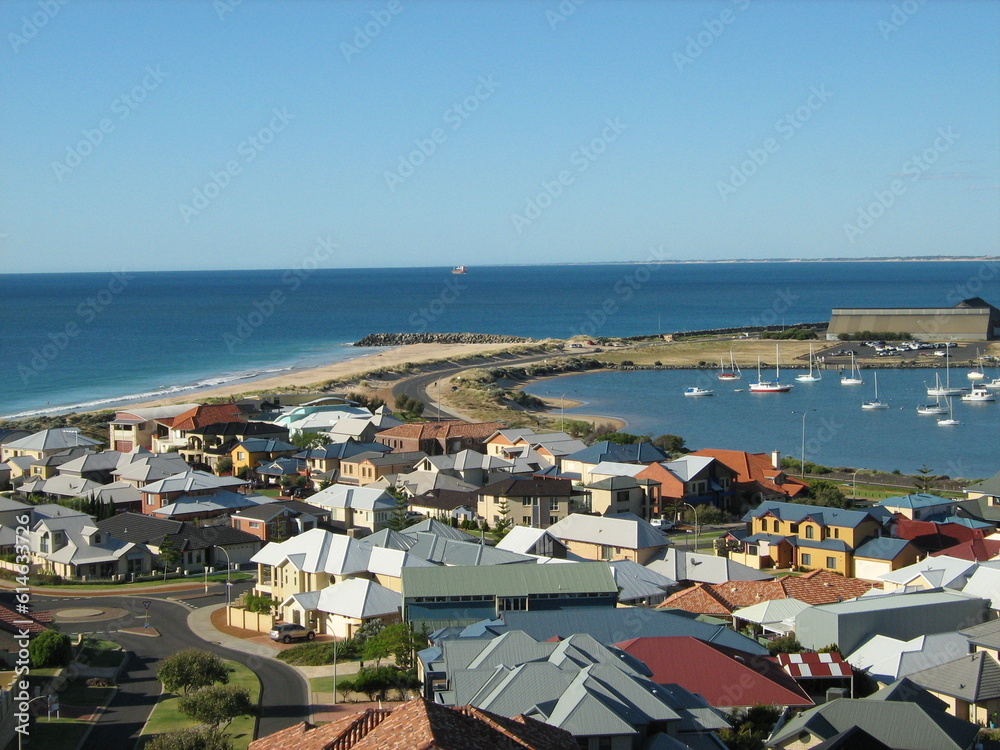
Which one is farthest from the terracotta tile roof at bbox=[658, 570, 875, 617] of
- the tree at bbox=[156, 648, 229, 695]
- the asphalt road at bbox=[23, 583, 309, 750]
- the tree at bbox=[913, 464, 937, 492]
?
the tree at bbox=[913, 464, 937, 492]

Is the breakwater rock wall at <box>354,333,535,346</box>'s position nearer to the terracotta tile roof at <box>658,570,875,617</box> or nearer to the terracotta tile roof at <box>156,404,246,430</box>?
the terracotta tile roof at <box>156,404,246,430</box>

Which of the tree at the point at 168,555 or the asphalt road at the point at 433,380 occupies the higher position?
the asphalt road at the point at 433,380

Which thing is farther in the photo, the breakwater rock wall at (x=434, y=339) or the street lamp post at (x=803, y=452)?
the breakwater rock wall at (x=434, y=339)

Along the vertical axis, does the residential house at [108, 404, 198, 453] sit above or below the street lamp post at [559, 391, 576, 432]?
above

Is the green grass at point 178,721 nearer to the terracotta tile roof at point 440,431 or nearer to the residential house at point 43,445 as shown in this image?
the terracotta tile roof at point 440,431

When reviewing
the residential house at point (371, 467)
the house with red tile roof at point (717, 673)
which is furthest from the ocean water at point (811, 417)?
the house with red tile roof at point (717, 673)

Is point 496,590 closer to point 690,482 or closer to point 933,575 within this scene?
point 933,575

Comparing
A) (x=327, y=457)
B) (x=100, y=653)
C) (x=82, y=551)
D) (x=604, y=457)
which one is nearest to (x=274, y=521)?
(x=82, y=551)
